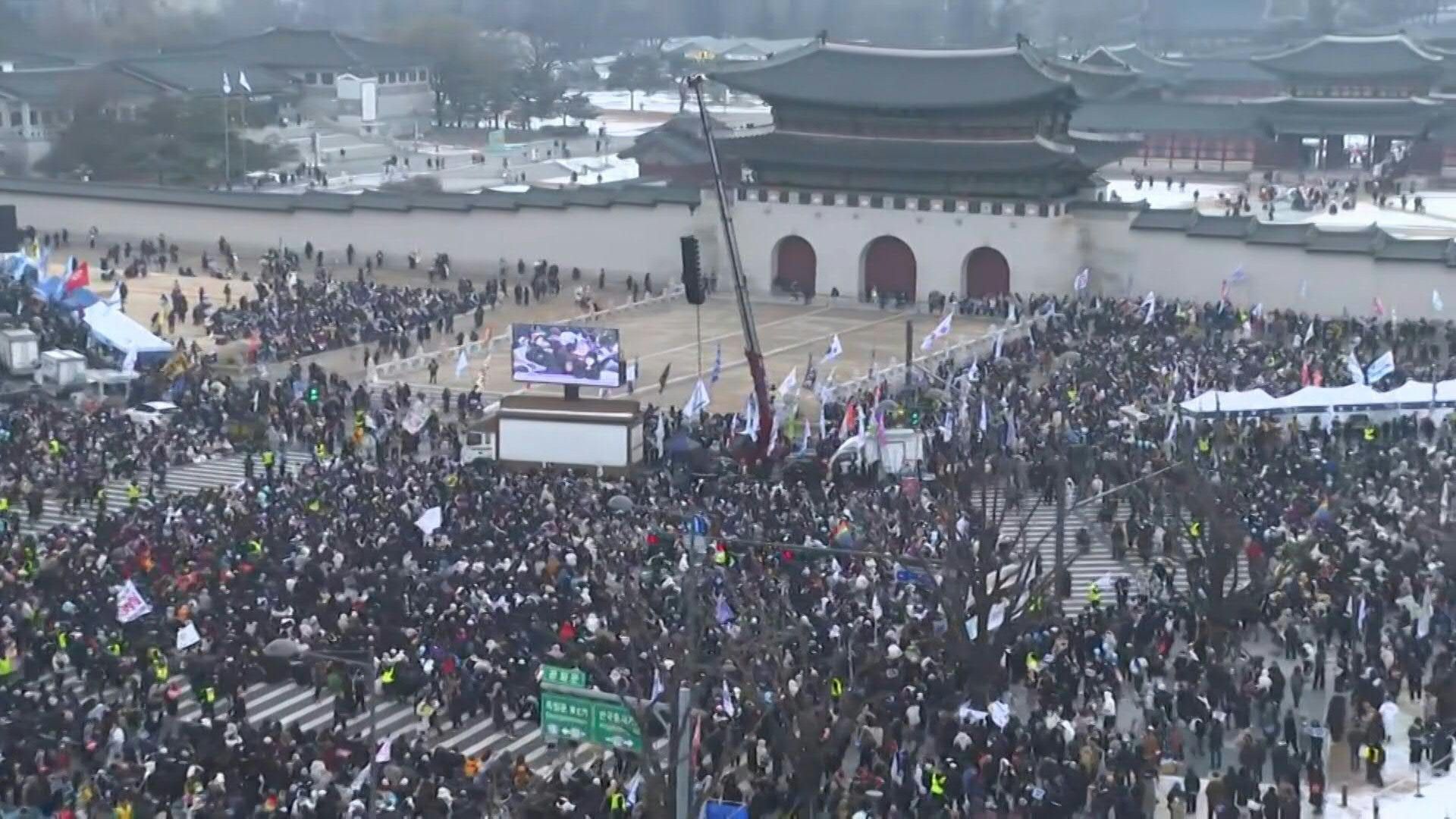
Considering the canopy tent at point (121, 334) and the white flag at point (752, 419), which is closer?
the white flag at point (752, 419)

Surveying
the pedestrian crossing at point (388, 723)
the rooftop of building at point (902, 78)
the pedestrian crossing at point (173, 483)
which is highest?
the rooftop of building at point (902, 78)

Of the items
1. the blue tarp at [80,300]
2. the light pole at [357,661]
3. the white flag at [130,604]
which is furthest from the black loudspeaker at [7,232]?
the light pole at [357,661]

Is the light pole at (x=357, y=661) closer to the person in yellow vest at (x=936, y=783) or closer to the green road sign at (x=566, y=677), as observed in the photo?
the green road sign at (x=566, y=677)

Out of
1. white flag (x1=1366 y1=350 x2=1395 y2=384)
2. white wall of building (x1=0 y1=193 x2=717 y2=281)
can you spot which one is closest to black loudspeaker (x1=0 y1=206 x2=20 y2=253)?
white wall of building (x1=0 y1=193 x2=717 y2=281)

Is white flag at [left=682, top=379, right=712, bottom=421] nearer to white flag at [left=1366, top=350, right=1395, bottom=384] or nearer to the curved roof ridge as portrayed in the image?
white flag at [left=1366, top=350, right=1395, bottom=384]

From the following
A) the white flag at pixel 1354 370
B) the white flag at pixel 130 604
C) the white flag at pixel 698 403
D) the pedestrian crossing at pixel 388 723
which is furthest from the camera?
the white flag at pixel 1354 370

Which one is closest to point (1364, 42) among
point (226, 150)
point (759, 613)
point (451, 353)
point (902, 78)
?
point (902, 78)
